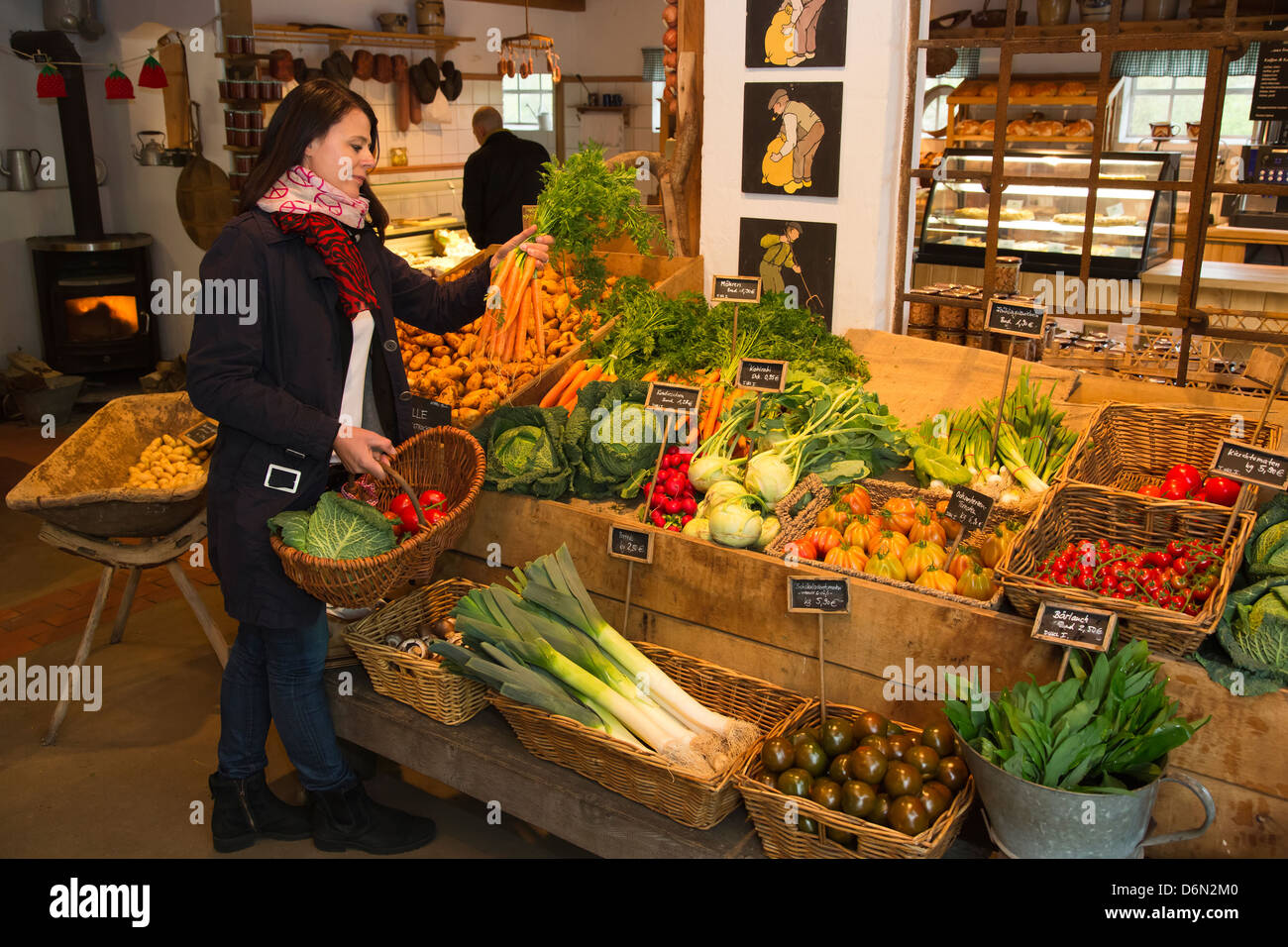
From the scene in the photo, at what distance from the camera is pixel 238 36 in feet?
22.4

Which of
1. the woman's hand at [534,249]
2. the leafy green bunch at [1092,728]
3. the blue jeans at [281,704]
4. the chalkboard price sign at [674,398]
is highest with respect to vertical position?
the woman's hand at [534,249]

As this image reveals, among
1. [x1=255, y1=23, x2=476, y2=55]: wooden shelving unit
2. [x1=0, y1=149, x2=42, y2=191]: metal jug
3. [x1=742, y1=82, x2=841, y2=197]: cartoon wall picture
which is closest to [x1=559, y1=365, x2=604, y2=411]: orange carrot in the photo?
[x1=742, y1=82, x2=841, y2=197]: cartoon wall picture

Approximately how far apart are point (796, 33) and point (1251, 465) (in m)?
2.43

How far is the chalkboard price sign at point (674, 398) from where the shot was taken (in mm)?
3160

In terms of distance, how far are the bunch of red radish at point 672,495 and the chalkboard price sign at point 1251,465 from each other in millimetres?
1428

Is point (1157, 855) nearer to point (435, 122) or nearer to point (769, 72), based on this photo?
point (769, 72)

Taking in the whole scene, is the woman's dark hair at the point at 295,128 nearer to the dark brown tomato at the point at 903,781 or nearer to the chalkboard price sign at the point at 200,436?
the chalkboard price sign at the point at 200,436

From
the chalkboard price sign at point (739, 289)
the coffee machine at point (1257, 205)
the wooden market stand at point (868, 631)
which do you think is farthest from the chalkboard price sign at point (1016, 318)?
the coffee machine at point (1257, 205)

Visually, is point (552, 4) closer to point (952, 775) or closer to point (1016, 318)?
point (1016, 318)

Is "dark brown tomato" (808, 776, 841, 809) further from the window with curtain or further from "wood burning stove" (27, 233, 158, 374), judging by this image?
the window with curtain

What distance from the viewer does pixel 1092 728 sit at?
2.08m

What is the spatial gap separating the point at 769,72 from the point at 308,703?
115 inches

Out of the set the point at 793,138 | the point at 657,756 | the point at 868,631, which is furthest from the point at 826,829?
the point at 793,138

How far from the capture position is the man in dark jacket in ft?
21.4
